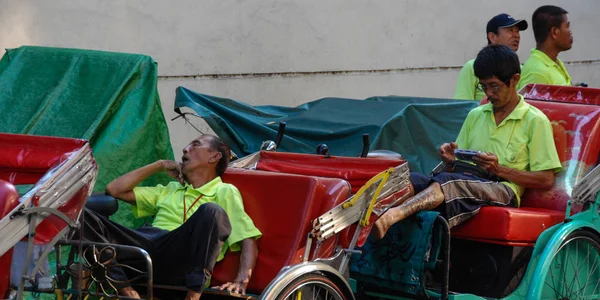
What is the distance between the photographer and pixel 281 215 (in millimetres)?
4855

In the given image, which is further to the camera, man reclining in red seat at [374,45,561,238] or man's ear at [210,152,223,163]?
man reclining in red seat at [374,45,561,238]

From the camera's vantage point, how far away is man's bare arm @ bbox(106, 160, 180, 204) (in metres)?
5.05

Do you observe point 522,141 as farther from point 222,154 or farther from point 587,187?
point 222,154

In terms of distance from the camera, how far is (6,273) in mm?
3973

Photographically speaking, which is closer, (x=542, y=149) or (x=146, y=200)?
(x=146, y=200)

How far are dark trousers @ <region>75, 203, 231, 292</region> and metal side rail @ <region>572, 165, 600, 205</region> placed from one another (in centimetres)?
196

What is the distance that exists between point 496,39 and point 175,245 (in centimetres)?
374

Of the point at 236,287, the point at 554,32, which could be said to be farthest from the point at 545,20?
the point at 236,287

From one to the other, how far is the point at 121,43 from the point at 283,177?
3.94 meters

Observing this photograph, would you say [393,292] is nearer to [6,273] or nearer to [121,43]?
[6,273]

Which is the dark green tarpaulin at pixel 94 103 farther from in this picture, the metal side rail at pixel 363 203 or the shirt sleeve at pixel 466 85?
the shirt sleeve at pixel 466 85

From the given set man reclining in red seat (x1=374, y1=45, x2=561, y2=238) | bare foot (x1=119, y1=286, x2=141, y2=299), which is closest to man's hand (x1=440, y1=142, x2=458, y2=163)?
man reclining in red seat (x1=374, y1=45, x2=561, y2=238)

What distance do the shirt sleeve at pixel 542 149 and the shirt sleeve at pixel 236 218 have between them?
1620mm

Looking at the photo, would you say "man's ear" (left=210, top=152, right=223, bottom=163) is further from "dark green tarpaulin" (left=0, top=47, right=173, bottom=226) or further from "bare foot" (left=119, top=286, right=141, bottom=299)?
"dark green tarpaulin" (left=0, top=47, right=173, bottom=226)
